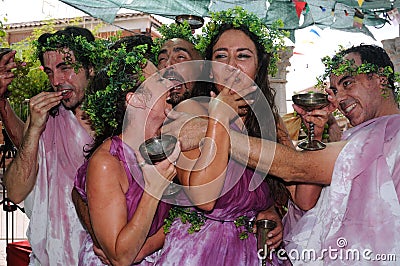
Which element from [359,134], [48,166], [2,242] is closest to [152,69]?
[359,134]

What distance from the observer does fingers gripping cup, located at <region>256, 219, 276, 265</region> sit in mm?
2260

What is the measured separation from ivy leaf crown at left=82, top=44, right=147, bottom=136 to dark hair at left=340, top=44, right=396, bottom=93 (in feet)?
3.89

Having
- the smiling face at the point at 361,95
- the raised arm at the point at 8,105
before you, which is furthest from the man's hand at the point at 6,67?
the smiling face at the point at 361,95

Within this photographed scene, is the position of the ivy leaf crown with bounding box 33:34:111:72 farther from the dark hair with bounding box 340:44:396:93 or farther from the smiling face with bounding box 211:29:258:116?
the dark hair with bounding box 340:44:396:93

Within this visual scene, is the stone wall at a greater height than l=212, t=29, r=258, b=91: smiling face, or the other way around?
l=212, t=29, r=258, b=91: smiling face

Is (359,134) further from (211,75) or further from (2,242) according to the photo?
(2,242)

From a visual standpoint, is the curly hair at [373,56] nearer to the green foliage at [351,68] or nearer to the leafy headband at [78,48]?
the green foliage at [351,68]

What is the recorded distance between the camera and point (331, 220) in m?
2.43

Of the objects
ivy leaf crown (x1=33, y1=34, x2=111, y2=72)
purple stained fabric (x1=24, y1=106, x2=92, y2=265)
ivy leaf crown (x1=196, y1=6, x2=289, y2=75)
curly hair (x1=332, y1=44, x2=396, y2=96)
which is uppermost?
ivy leaf crown (x1=196, y1=6, x2=289, y2=75)

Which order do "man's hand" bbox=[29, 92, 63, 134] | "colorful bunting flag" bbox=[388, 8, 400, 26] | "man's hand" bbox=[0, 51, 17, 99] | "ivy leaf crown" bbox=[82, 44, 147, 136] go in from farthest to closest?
"colorful bunting flag" bbox=[388, 8, 400, 26]
"man's hand" bbox=[0, 51, 17, 99]
"man's hand" bbox=[29, 92, 63, 134]
"ivy leaf crown" bbox=[82, 44, 147, 136]

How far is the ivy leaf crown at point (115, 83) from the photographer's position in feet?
7.04

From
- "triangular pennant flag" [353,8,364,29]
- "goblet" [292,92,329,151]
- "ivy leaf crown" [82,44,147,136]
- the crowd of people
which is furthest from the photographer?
"triangular pennant flag" [353,8,364,29]

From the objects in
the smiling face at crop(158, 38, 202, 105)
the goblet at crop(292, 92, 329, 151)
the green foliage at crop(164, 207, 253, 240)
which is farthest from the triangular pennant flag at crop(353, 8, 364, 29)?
the green foliage at crop(164, 207, 253, 240)

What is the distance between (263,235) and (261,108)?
628mm
